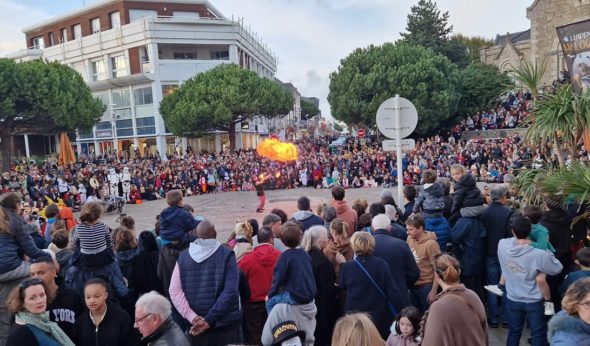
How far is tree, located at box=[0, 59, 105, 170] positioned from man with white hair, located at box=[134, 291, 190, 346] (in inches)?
1133

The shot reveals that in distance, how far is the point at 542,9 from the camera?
37.2 m

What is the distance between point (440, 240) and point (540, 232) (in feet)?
4.15

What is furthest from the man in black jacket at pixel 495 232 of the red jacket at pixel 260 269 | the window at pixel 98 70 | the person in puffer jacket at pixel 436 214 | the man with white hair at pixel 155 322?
the window at pixel 98 70

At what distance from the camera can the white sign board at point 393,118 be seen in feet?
24.3

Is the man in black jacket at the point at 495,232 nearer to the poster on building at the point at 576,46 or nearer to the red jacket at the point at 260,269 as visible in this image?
the red jacket at the point at 260,269

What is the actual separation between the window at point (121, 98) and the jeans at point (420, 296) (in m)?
41.3

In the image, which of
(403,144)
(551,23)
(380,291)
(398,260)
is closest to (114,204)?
(403,144)

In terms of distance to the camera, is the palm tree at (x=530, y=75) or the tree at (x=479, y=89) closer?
the palm tree at (x=530, y=75)

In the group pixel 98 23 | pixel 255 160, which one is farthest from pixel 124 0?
pixel 255 160

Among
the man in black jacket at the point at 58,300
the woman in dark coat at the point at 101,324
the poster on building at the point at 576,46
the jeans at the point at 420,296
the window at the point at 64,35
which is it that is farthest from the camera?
the window at the point at 64,35

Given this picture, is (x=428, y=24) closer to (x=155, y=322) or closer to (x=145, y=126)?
(x=145, y=126)

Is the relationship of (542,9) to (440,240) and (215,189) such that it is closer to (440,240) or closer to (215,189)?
(215,189)

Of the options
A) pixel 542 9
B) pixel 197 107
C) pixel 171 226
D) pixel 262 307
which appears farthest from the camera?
pixel 542 9

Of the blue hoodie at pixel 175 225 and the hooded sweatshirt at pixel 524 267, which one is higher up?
the blue hoodie at pixel 175 225
